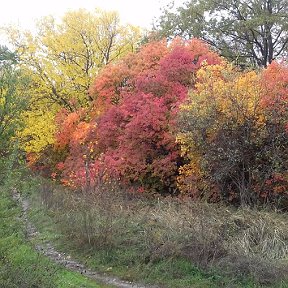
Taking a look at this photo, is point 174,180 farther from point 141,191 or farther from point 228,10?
point 228,10

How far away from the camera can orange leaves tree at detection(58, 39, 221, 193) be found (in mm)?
15922

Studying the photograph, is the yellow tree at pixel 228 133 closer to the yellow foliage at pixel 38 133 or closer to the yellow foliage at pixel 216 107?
the yellow foliage at pixel 216 107

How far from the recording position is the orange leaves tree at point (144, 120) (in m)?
15.9

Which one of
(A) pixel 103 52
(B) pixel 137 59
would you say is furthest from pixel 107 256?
(A) pixel 103 52

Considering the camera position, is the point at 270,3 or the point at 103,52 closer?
the point at 103,52

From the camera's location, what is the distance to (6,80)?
8.51 meters

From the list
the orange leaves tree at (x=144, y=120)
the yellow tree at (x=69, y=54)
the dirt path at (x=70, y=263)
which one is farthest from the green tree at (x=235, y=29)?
the dirt path at (x=70, y=263)

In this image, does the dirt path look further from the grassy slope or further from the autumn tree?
the autumn tree

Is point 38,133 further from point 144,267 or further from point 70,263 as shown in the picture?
point 144,267

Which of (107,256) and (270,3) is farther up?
(270,3)

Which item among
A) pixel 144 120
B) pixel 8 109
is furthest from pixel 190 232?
pixel 144 120

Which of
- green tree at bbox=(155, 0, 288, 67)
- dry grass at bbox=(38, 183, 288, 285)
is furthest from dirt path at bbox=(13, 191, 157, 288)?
green tree at bbox=(155, 0, 288, 67)

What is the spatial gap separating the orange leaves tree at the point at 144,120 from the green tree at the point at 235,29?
951cm

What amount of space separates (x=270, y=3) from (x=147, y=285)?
22.7 m
